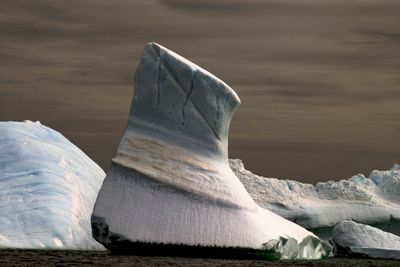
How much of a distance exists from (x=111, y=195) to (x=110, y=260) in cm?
145

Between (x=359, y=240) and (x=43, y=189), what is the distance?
5508mm

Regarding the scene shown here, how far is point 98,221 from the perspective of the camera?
15.7 meters

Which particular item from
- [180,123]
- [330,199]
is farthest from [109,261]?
[330,199]

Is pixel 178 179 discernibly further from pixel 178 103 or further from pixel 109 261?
pixel 109 261

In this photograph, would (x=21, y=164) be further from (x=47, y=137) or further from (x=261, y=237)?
(x=261, y=237)

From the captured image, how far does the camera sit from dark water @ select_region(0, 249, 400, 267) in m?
14.0

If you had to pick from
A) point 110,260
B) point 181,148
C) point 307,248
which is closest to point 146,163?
point 181,148

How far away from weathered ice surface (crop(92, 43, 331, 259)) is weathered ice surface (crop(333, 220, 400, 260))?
2.26 metres

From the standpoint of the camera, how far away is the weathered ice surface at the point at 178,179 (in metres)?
15.7

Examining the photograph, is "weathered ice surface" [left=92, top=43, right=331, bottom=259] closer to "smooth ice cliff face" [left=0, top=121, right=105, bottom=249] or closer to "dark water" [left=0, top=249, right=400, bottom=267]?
"dark water" [left=0, top=249, right=400, bottom=267]

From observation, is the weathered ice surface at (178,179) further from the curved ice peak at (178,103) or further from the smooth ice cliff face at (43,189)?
the smooth ice cliff face at (43,189)

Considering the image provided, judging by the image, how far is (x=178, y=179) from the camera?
15914 millimetres

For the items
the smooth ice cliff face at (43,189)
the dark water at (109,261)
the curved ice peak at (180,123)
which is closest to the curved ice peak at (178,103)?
the curved ice peak at (180,123)

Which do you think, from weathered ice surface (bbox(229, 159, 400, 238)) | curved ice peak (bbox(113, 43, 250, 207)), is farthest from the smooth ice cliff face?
weathered ice surface (bbox(229, 159, 400, 238))
